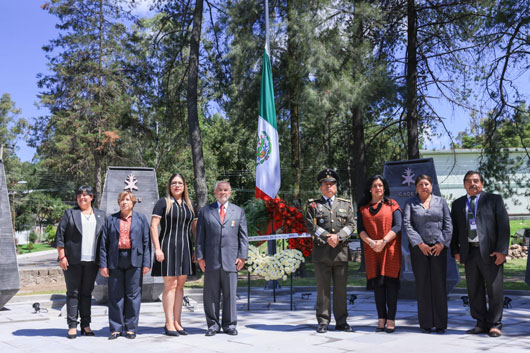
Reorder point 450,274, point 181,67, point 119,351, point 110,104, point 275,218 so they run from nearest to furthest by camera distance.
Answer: point 119,351, point 450,274, point 275,218, point 181,67, point 110,104

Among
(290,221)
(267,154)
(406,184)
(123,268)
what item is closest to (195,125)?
(267,154)

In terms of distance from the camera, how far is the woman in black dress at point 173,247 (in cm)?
623

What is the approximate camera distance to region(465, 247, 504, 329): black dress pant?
19.5ft

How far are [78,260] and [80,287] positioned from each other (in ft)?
1.11

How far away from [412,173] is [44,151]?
22666mm

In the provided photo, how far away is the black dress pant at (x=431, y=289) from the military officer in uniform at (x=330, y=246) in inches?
32.4

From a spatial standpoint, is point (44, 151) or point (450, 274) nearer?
point (450, 274)

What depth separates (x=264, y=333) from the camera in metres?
6.25

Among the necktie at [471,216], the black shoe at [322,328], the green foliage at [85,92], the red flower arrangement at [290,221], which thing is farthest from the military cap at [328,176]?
the green foliage at [85,92]

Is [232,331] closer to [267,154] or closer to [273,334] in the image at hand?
[273,334]

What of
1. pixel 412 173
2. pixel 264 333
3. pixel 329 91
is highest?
pixel 329 91

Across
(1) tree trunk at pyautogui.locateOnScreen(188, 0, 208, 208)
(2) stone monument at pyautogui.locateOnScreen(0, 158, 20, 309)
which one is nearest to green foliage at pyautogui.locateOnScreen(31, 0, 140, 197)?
(1) tree trunk at pyautogui.locateOnScreen(188, 0, 208, 208)

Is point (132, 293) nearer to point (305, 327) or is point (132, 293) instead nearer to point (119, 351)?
point (119, 351)

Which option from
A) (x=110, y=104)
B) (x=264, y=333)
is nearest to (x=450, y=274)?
(x=264, y=333)
